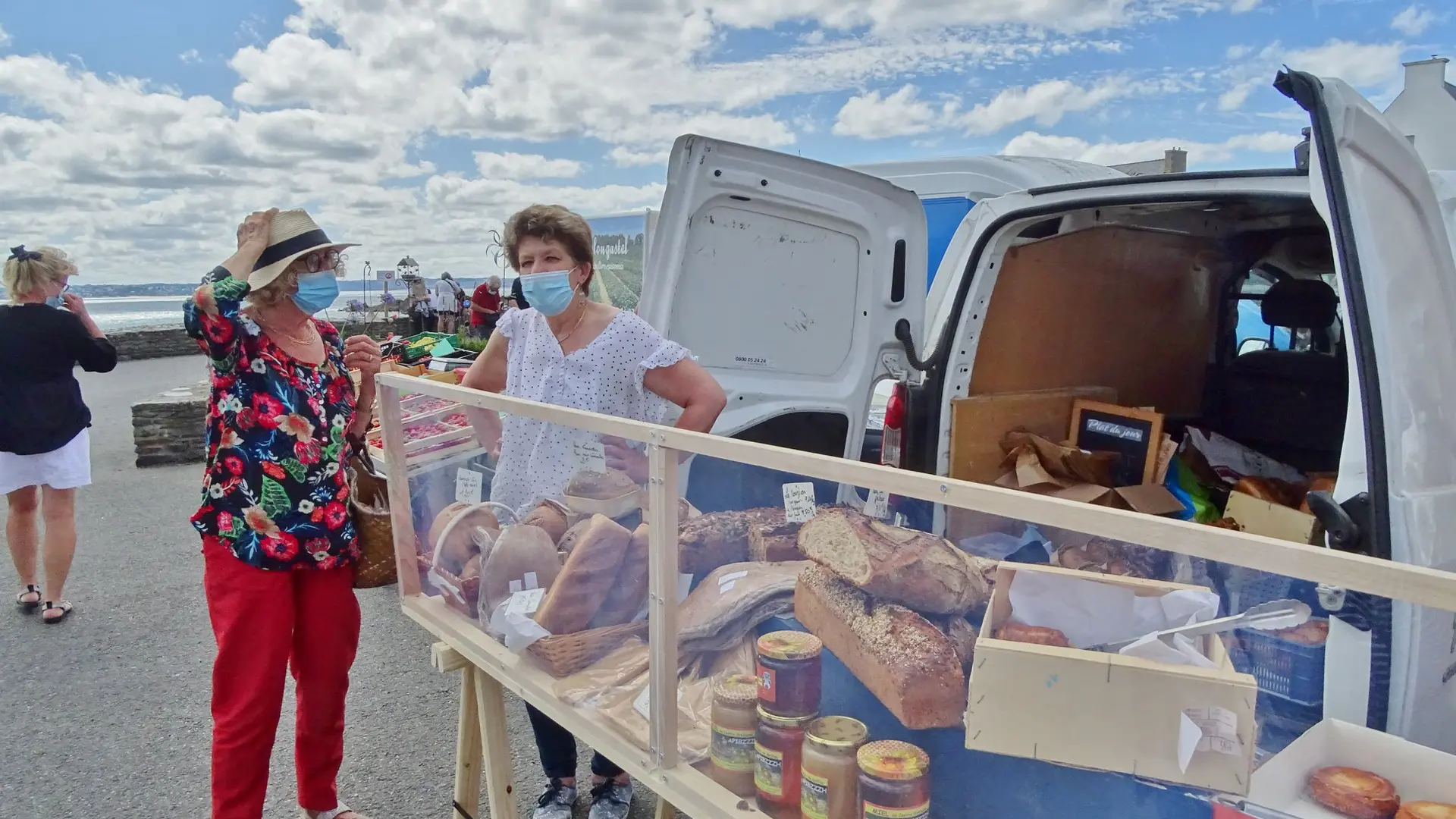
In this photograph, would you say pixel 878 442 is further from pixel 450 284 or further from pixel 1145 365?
pixel 450 284

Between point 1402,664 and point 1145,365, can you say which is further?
point 1145,365

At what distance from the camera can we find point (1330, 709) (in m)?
A: 1.60

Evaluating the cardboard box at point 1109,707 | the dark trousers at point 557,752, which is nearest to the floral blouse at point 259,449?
the dark trousers at point 557,752

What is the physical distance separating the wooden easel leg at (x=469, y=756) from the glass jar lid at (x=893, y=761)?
1348 mm

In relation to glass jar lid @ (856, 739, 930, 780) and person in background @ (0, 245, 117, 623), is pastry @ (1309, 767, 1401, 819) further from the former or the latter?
person in background @ (0, 245, 117, 623)

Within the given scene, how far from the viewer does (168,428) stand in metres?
7.90

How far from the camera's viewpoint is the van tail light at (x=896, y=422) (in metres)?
3.48

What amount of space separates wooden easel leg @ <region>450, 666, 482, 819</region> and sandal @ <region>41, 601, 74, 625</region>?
3.22 m

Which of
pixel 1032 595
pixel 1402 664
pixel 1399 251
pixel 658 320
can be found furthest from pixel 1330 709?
pixel 658 320

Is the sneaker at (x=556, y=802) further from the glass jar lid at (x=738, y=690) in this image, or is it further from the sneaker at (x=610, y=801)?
the glass jar lid at (x=738, y=690)

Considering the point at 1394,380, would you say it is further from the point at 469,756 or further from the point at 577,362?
the point at 469,756

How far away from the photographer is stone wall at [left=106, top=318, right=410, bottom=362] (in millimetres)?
17406

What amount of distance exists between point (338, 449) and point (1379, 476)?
8.31 feet

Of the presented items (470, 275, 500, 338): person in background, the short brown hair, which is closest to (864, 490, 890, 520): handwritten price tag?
the short brown hair
